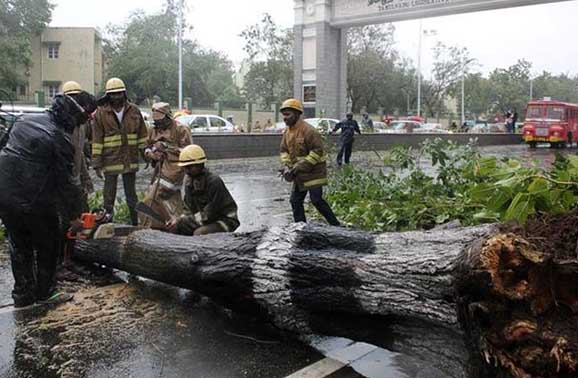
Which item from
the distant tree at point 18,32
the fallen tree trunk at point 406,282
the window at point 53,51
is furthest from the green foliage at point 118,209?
the window at point 53,51

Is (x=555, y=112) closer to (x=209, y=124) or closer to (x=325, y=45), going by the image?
(x=325, y=45)

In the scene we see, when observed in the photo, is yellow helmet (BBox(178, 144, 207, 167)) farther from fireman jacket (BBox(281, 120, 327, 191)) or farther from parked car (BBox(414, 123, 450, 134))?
parked car (BBox(414, 123, 450, 134))

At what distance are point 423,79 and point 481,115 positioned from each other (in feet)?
57.8

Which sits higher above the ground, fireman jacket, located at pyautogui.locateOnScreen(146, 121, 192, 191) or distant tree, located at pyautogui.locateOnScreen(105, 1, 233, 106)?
distant tree, located at pyautogui.locateOnScreen(105, 1, 233, 106)

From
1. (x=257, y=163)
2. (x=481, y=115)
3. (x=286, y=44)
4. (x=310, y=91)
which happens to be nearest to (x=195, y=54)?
(x=286, y=44)

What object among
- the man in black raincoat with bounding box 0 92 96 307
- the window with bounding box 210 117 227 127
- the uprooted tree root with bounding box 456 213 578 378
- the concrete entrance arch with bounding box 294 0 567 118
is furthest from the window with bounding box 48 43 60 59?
the uprooted tree root with bounding box 456 213 578 378

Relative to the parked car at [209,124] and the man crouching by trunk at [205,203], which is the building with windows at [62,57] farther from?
the man crouching by trunk at [205,203]

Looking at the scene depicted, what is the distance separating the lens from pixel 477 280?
97.7 inches

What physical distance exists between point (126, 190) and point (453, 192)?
3818 millimetres

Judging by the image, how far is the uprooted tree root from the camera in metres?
2.33

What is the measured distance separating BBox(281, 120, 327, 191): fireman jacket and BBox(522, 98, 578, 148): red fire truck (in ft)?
84.4

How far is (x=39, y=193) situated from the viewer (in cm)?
406

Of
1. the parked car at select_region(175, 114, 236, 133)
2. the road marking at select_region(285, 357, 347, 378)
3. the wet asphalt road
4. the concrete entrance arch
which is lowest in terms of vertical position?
the road marking at select_region(285, 357, 347, 378)

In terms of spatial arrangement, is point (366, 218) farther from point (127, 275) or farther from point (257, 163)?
point (257, 163)
